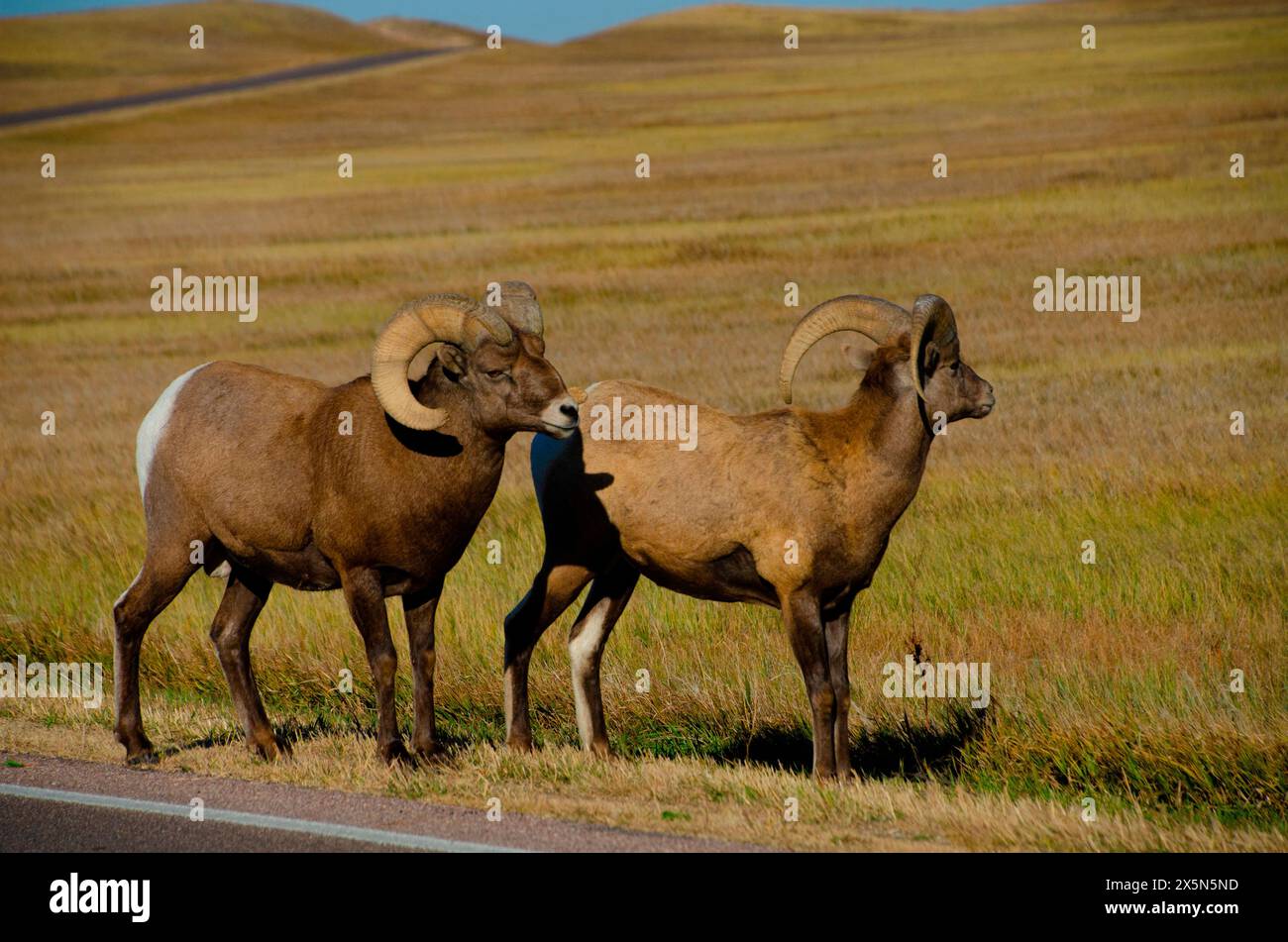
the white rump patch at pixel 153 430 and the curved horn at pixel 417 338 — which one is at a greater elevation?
the curved horn at pixel 417 338

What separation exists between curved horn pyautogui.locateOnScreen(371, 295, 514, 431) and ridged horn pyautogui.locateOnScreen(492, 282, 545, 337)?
5.3 inches

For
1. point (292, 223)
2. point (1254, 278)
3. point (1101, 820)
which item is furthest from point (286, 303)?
point (1101, 820)

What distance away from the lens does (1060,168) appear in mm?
43094

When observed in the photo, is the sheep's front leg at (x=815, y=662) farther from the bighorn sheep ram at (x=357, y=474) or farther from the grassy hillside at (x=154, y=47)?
the grassy hillside at (x=154, y=47)

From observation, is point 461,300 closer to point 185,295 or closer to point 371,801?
point 371,801

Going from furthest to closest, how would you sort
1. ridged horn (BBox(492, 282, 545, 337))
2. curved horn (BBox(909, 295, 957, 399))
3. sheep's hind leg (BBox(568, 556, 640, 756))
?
sheep's hind leg (BBox(568, 556, 640, 756)) → ridged horn (BBox(492, 282, 545, 337)) → curved horn (BBox(909, 295, 957, 399))

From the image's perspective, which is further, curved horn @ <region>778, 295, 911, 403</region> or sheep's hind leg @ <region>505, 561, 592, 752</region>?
sheep's hind leg @ <region>505, 561, 592, 752</region>

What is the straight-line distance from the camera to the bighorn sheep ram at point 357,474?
9.30 m

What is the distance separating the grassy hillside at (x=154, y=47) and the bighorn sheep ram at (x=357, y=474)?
9421 cm

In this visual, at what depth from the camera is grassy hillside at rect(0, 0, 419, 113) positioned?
113 meters

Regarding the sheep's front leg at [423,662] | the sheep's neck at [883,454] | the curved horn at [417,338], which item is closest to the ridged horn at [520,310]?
the curved horn at [417,338]

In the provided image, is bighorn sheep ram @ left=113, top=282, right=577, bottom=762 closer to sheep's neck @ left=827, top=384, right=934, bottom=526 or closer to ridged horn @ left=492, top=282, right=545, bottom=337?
ridged horn @ left=492, top=282, right=545, bottom=337

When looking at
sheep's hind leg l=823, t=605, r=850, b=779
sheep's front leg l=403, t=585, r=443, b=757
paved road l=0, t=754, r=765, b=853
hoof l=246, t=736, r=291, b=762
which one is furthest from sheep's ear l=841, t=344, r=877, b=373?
hoof l=246, t=736, r=291, b=762

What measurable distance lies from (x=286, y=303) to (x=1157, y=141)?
77.3ft
